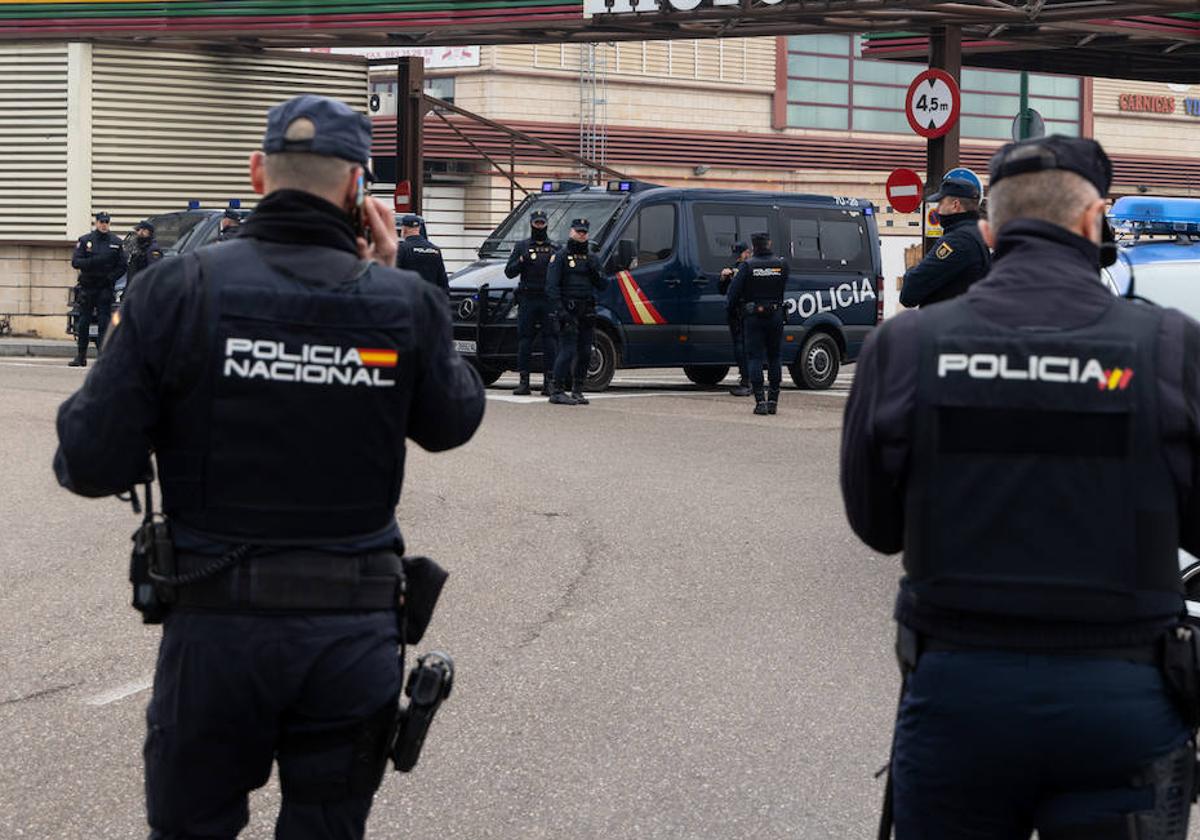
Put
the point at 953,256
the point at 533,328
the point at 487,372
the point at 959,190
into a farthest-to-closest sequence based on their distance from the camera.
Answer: the point at 487,372 → the point at 533,328 → the point at 959,190 → the point at 953,256

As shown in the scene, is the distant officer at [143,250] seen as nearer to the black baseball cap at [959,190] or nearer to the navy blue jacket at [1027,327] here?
the black baseball cap at [959,190]

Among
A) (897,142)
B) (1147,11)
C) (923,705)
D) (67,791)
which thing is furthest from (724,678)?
(897,142)

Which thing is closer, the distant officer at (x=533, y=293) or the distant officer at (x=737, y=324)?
the distant officer at (x=533, y=293)

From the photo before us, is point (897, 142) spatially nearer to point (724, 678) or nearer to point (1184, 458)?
point (724, 678)

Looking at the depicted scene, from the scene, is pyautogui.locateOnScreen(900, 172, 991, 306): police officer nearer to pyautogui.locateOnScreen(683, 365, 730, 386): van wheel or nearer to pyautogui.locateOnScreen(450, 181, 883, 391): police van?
pyautogui.locateOnScreen(450, 181, 883, 391): police van

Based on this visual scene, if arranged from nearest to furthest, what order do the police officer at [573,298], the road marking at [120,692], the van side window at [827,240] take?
the road marking at [120,692] → the police officer at [573,298] → the van side window at [827,240]

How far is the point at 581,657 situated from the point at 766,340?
Result: 35.6ft

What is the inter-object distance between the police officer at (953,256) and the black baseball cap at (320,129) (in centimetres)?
735

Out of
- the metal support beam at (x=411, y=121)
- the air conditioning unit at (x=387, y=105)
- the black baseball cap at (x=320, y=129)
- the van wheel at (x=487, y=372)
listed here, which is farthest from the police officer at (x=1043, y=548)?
the air conditioning unit at (x=387, y=105)

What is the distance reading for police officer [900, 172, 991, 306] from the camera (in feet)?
34.5

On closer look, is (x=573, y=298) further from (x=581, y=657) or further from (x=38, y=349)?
(x=581, y=657)

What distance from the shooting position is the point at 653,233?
19.7 meters

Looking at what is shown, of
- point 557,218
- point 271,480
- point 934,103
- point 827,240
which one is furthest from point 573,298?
point 271,480

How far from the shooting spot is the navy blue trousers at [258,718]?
3229mm
